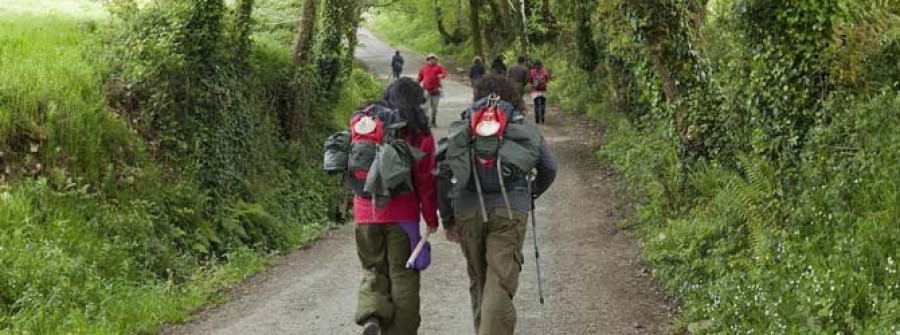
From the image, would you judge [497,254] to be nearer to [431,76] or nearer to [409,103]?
[409,103]

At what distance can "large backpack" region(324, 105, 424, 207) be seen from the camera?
6516 millimetres

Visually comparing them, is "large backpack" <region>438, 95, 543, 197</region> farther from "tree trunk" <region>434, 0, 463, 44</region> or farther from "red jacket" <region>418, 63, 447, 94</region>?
"tree trunk" <region>434, 0, 463, 44</region>

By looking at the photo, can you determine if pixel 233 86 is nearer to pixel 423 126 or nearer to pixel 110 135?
pixel 110 135

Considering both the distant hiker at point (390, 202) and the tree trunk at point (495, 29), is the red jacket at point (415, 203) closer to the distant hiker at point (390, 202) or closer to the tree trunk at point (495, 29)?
the distant hiker at point (390, 202)

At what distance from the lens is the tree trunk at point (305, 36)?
17391 mm

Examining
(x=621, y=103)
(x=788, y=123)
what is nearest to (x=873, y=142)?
(x=788, y=123)

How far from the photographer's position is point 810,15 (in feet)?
27.2

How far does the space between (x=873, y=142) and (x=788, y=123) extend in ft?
3.63

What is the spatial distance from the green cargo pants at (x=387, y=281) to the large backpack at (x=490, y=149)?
2.06 feet

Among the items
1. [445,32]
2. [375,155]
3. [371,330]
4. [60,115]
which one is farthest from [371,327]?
[445,32]

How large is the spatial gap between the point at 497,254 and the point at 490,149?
735 millimetres

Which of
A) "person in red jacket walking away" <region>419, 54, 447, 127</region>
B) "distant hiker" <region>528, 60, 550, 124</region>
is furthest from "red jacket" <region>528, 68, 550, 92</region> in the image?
"person in red jacket walking away" <region>419, 54, 447, 127</region>

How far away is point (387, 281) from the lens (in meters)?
6.98

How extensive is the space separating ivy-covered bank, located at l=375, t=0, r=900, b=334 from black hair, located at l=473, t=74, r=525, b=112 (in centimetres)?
221
